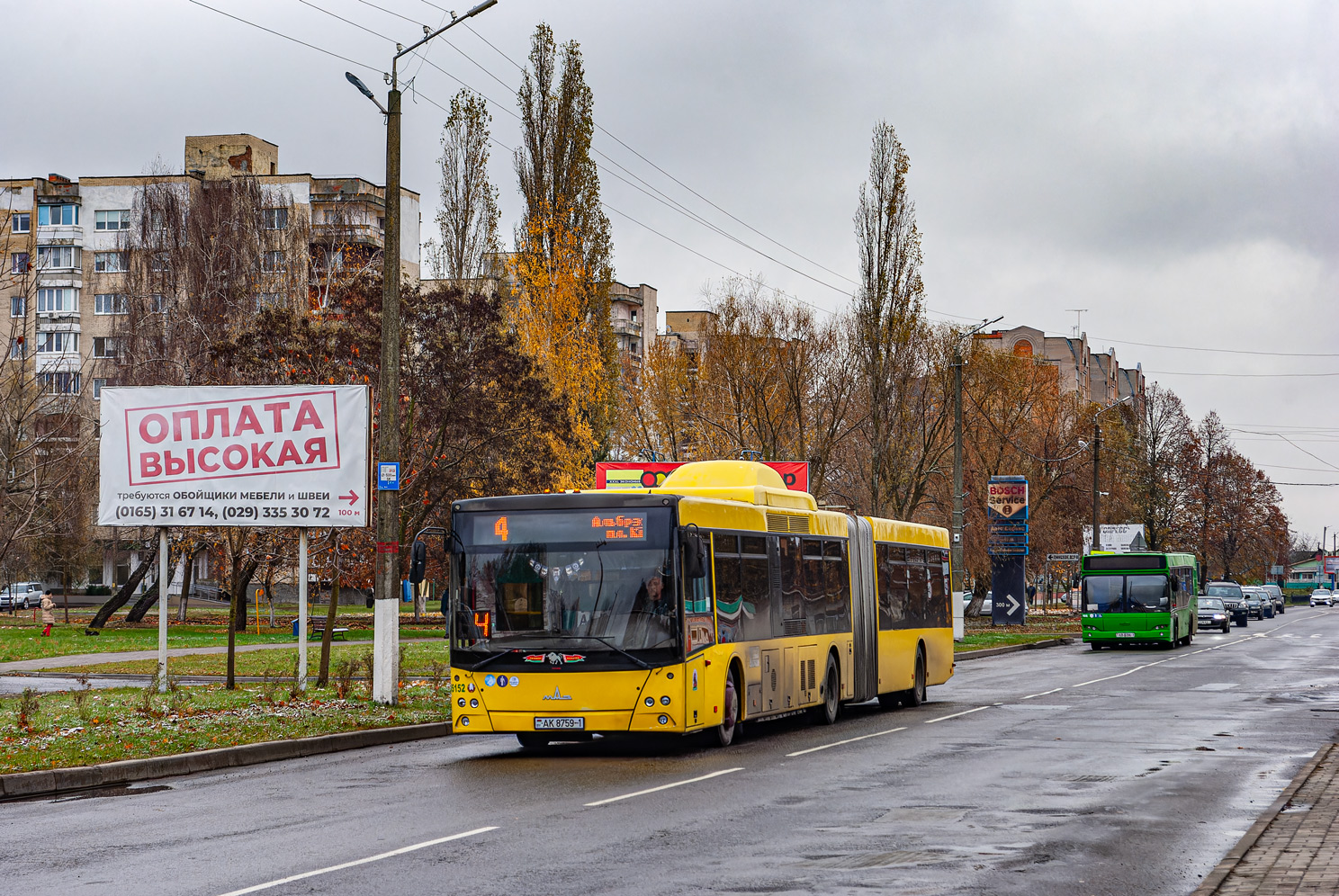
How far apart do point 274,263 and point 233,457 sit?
34.8 meters

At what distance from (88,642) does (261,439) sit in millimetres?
23722

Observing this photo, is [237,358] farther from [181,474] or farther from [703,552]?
[703,552]

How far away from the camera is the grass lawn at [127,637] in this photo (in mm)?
39828

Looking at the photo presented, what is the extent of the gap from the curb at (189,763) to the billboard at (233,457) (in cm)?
429

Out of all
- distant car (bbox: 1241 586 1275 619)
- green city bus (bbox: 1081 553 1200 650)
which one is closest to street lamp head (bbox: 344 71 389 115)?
green city bus (bbox: 1081 553 1200 650)

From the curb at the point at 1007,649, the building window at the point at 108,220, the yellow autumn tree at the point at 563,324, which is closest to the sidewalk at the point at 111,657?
the yellow autumn tree at the point at 563,324

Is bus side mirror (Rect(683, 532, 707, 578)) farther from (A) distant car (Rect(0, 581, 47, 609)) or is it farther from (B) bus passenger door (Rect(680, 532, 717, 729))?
(A) distant car (Rect(0, 581, 47, 609))

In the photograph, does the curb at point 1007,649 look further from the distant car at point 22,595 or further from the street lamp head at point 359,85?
the distant car at point 22,595

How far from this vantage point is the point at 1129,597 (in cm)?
4706

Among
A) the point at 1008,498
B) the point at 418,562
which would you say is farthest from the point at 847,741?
the point at 1008,498

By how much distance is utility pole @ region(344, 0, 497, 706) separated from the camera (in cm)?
2161

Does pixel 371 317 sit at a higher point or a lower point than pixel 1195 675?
higher

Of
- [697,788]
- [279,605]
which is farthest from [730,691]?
[279,605]

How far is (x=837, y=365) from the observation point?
54094mm
